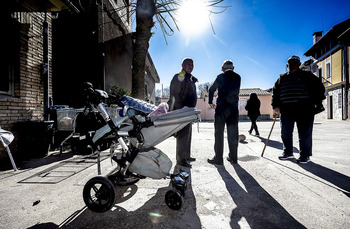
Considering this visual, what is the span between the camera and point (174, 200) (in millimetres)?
1697

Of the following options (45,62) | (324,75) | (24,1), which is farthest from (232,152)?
(324,75)

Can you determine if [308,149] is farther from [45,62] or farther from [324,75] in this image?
[324,75]

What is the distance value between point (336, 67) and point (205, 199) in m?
26.2

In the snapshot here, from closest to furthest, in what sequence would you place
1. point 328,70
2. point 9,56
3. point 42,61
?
point 9,56 → point 42,61 → point 328,70

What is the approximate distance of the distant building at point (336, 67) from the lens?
1719 cm

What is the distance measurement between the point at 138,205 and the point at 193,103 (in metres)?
2.06

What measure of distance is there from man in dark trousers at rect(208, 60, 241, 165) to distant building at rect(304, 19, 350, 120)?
2067cm

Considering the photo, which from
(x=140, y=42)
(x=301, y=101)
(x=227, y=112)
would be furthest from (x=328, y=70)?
(x=140, y=42)

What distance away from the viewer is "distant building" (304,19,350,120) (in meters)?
17.2

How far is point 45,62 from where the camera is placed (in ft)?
16.0

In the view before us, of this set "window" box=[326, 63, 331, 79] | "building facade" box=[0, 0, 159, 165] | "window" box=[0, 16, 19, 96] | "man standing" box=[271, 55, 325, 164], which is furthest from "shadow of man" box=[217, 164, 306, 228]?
"window" box=[326, 63, 331, 79]

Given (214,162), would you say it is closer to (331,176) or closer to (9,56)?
(331,176)

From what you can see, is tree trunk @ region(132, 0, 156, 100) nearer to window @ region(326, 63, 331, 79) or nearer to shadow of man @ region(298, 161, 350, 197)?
Answer: shadow of man @ region(298, 161, 350, 197)

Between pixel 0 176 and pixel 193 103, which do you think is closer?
pixel 0 176
